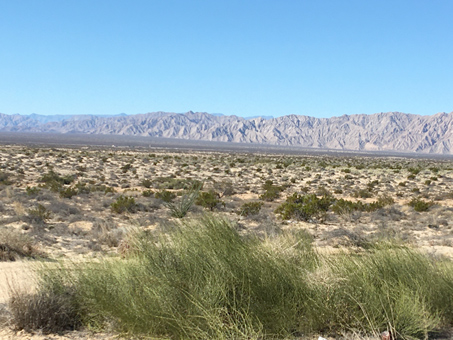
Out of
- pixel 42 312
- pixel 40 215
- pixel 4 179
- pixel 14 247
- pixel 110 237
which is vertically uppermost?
pixel 42 312

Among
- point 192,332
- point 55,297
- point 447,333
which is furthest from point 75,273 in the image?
point 447,333

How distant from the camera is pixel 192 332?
4.55m

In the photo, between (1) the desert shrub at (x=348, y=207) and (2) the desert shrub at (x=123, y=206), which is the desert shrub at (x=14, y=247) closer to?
(2) the desert shrub at (x=123, y=206)

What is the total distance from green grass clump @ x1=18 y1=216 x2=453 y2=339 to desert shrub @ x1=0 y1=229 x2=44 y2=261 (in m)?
3.85

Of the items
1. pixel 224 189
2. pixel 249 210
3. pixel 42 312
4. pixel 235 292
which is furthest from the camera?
pixel 224 189

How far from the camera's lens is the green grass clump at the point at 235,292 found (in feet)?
15.5

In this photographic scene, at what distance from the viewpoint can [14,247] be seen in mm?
9305

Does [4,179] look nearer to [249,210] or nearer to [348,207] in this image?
[249,210]

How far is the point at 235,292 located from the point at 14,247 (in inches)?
254

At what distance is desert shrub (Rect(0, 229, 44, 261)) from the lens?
9.03 metres

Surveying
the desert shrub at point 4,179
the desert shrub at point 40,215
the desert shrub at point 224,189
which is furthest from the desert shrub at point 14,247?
the desert shrub at point 4,179

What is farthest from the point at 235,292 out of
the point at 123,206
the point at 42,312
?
the point at 123,206

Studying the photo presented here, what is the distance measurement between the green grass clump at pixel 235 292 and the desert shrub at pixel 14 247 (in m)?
3.85

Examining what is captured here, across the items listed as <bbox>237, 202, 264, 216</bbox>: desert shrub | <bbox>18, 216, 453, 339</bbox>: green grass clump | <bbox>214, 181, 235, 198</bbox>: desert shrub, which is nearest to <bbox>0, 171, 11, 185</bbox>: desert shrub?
<bbox>214, 181, 235, 198</bbox>: desert shrub
